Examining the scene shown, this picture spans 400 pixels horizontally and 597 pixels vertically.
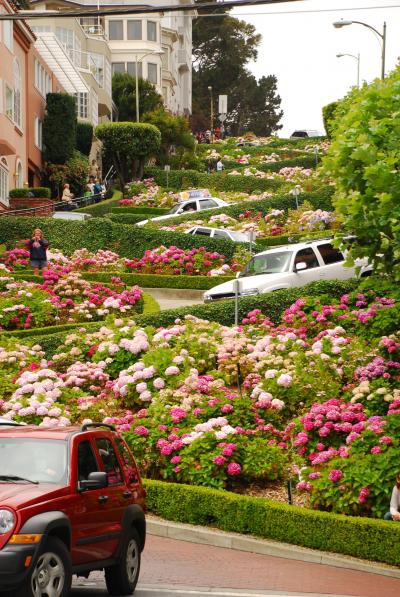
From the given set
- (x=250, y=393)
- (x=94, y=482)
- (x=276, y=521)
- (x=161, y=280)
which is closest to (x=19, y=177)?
(x=161, y=280)

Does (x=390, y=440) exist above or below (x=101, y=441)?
below

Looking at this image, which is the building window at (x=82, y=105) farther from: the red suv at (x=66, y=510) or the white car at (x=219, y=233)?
the red suv at (x=66, y=510)

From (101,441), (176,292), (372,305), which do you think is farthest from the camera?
(176,292)

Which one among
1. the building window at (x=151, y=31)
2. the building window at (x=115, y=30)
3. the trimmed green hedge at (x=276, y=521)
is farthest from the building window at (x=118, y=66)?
the trimmed green hedge at (x=276, y=521)

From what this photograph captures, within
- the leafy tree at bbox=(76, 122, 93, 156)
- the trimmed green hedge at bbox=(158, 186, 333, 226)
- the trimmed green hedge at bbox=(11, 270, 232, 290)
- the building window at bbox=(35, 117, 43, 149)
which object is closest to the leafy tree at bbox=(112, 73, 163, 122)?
the leafy tree at bbox=(76, 122, 93, 156)

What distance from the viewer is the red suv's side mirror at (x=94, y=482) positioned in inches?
419

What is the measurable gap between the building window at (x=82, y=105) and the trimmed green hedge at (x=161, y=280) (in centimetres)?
3841

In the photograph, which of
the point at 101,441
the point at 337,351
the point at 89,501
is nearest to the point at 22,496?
the point at 89,501

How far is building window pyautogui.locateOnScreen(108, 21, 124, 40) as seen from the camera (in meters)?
96.8

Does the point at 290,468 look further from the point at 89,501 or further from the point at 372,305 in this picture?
the point at 89,501

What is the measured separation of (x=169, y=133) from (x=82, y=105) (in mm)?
7268

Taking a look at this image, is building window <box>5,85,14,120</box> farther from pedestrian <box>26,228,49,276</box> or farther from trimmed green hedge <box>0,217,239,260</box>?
pedestrian <box>26,228,49,276</box>

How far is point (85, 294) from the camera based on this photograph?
90.7 feet

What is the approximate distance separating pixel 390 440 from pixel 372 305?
21.0 feet
